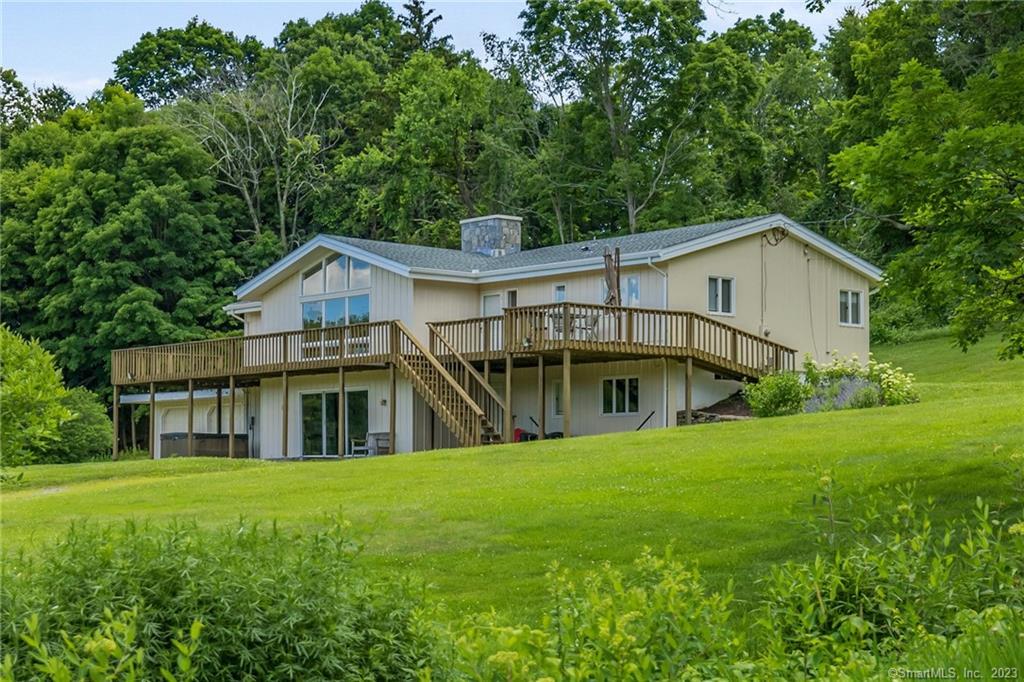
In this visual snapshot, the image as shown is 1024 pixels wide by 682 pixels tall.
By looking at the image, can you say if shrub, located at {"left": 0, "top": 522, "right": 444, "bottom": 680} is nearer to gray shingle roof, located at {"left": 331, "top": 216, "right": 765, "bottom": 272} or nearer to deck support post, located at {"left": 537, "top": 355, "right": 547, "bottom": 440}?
deck support post, located at {"left": 537, "top": 355, "right": 547, "bottom": 440}

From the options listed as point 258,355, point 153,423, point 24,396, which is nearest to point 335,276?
point 258,355

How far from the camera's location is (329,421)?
3628 cm

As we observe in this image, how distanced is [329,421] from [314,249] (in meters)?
4.64

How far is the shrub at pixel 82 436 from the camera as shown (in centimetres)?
4122

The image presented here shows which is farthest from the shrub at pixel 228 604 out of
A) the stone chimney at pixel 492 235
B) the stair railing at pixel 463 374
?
the stone chimney at pixel 492 235

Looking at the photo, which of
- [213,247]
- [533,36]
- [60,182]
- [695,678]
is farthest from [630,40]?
[695,678]

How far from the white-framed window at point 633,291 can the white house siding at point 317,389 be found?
5.76 m

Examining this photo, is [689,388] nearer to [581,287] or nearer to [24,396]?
[581,287]

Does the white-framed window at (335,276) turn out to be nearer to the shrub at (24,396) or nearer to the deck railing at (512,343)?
the deck railing at (512,343)

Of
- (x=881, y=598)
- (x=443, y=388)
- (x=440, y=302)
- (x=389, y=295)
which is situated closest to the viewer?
(x=881, y=598)

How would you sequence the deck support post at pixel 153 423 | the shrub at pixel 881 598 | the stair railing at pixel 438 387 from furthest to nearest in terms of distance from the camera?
the deck support post at pixel 153 423 < the stair railing at pixel 438 387 < the shrub at pixel 881 598

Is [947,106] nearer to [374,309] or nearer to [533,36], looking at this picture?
[374,309]

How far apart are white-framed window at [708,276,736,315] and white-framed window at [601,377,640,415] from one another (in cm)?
281

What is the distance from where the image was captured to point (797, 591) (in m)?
7.47
